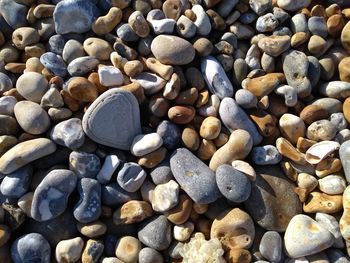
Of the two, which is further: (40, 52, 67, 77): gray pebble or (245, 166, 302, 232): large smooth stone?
(40, 52, 67, 77): gray pebble

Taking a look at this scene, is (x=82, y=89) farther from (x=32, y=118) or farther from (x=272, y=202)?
(x=272, y=202)

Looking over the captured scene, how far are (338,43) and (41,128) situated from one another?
1292 millimetres

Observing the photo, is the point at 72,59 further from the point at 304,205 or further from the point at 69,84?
the point at 304,205

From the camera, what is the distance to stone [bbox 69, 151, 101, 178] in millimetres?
1460

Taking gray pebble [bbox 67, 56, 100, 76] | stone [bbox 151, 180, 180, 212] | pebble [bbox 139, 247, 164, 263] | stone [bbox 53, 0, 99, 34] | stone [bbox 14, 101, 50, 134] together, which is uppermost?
stone [bbox 53, 0, 99, 34]

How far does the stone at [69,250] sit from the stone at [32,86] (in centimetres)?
55

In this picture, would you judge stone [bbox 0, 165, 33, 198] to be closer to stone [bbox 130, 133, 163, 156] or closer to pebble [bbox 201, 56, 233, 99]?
stone [bbox 130, 133, 163, 156]

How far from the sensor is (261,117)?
158 cm

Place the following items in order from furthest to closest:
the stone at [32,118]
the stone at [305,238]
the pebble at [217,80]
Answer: the pebble at [217,80], the stone at [32,118], the stone at [305,238]

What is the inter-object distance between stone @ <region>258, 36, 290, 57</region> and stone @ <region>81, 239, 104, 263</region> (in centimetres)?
101

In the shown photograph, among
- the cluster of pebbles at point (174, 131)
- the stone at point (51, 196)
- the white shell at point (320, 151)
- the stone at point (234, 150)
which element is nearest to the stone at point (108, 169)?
the cluster of pebbles at point (174, 131)

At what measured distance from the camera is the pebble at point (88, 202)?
1408 mm

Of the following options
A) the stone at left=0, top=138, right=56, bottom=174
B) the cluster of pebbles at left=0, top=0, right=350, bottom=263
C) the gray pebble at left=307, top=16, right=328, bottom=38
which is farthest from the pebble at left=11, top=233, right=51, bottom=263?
the gray pebble at left=307, top=16, right=328, bottom=38

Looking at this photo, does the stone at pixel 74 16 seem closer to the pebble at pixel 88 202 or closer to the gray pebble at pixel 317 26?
the pebble at pixel 88 202
